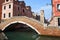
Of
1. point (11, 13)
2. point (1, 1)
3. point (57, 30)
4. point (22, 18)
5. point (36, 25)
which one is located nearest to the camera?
point (57, 30)

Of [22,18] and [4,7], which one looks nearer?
[22,18]

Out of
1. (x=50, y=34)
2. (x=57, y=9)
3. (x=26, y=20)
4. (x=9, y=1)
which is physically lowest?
(x=50, y=34)

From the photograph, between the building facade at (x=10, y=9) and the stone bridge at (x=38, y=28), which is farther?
the building facade at (x=10, y=9)

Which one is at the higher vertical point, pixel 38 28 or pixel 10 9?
pixel 10 9

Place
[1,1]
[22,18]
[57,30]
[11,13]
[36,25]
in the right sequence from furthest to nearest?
[1,1], [11,13], [22,18], [36,25], [57,30]

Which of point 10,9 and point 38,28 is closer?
point 38,28

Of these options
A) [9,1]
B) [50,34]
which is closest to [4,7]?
[9,1]

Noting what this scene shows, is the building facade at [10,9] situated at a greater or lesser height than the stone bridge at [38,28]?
greater

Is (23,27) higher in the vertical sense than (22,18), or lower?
lower

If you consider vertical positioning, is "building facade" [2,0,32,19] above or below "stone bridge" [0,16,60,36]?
above

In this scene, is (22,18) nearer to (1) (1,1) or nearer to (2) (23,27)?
(2) (23,27)

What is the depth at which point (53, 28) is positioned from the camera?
17422mm

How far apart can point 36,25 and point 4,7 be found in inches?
529

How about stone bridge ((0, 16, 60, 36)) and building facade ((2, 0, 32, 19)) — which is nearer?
stone bridge ((0, 16, 60, 36))
